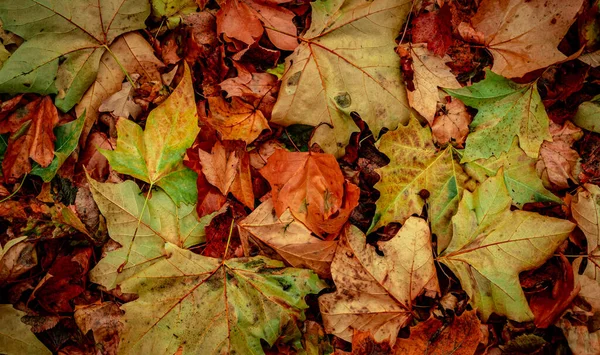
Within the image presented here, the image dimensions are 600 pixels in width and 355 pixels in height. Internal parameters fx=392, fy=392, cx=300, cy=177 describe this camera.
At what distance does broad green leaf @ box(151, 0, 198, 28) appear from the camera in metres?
2.05

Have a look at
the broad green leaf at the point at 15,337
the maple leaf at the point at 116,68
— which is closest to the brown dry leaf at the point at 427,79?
the maple leaf at the point at 116,68

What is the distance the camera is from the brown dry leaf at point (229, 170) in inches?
75.5

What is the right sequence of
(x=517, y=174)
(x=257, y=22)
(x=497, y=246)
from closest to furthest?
(x=497, y=246), (x=517, y=174), (x=257, y=22)

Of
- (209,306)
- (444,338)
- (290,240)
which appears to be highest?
(290,240)

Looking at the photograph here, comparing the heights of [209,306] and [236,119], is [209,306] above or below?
below

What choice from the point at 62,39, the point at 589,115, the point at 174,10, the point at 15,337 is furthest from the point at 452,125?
the point at 15,337

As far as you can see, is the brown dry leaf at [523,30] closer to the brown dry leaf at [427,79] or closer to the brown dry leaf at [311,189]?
the brown dry leaf at [427,79]

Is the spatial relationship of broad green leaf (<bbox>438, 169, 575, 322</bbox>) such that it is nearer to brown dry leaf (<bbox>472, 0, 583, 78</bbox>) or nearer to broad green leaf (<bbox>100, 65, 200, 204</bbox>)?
brown dry leaf (<bbox>472, 0, 583, 78</bbox>)

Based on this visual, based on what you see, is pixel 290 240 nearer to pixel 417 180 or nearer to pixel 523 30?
pixel 417 180

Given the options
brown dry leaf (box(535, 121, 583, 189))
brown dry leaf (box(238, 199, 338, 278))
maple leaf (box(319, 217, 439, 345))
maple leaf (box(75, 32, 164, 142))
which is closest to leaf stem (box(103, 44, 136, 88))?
maple leaf (box(75, 32, 164, 142))

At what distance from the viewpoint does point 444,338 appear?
1771 millimetres

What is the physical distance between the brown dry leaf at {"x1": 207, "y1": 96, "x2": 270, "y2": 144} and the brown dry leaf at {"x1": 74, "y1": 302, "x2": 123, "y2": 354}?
108 cm

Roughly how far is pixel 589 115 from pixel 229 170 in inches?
70.7

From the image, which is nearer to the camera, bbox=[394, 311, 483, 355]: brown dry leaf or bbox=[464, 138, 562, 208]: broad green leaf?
bbox=[394, 311, 483, 355]: brown dry leaf
